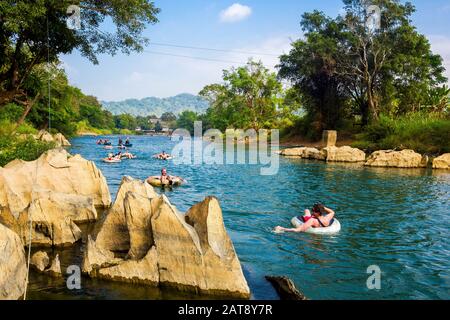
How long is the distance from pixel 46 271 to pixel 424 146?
100 ft

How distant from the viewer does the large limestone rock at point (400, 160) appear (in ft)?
95.1

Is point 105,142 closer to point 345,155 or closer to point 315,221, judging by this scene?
point 345,155

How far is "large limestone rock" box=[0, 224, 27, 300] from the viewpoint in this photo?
6953mm

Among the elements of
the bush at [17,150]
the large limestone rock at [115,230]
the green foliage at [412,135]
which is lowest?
the large limestone rock at [115,230]

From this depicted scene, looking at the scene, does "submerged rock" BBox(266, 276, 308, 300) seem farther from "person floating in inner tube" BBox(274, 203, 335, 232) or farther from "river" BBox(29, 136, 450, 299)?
"person floating in inner tube" BBox(274, 203, 335, 232)

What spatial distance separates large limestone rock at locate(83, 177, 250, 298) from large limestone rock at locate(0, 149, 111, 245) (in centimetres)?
192

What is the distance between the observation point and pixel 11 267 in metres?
7.37

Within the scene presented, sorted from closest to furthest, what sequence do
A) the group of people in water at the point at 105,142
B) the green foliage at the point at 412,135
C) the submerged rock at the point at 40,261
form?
1. the submerged rock at the point at 40,261
2. the green foliage at the point at 412,135
3. the group of people in water at the point at 105,142

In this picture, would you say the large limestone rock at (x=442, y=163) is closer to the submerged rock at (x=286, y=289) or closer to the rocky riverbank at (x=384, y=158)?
the rocky riverbank at (x=384, y=158)

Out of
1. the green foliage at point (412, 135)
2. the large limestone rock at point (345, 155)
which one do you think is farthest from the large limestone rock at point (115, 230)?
the green foliage at point (412, 135)

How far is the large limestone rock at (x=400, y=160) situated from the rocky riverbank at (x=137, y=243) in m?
22.1

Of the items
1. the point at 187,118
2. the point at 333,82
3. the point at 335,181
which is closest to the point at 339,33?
the point at 333,82
